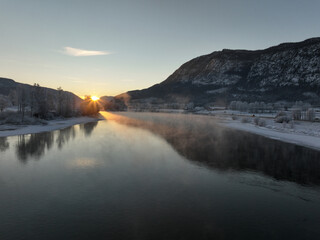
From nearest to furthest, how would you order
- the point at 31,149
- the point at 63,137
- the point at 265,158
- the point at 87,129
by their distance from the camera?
1. the point at 265,158
2. the point at 31,149
3. the point at 63,137
4. the point at 87,129

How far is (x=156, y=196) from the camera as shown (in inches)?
624

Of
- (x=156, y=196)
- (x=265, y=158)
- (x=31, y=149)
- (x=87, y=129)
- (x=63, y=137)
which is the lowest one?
(x=156, y=196)

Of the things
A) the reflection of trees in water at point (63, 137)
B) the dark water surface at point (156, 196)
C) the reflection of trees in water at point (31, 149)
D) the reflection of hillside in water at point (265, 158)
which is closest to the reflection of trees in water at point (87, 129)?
the reflection of trees in water at point (63, 137)

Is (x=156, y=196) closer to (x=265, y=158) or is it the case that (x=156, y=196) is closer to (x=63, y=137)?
(x=265, y=158)

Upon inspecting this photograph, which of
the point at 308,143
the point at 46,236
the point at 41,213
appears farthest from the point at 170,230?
the point at 308,143

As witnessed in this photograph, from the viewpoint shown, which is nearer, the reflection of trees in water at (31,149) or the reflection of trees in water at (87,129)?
the reflection of trees in water at (31,149)

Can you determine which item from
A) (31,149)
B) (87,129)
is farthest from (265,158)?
(87,129)

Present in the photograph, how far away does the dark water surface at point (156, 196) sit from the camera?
11641 mm

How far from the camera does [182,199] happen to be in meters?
15.6

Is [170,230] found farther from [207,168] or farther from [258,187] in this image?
[207,168]

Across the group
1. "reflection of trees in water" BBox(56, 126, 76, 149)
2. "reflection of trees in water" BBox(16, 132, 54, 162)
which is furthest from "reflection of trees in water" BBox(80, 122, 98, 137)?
"reflection of trees in water" BBox(16, 132, 54, 162)

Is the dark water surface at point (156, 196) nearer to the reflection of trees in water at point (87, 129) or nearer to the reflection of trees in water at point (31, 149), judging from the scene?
the reflection of trees in water at point (31, 149)

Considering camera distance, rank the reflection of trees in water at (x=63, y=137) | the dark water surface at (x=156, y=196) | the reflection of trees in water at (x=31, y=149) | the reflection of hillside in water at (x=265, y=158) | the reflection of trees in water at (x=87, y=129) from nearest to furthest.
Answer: the dark water surface at (x=156, y=196) → the reflection of hillside in water at (x=265, y=158) → the reflection of trees in water at (x=31, y=149) → the reflection of trees in water at (x=63, y=137) → the reflection of trees in water at (x=87, y=129)

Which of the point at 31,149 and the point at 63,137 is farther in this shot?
the point at 63,137
